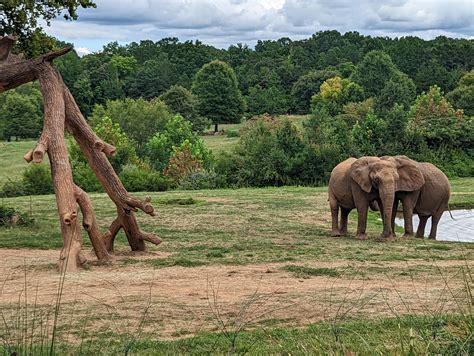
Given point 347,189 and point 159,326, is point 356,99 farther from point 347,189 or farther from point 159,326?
point 159,326

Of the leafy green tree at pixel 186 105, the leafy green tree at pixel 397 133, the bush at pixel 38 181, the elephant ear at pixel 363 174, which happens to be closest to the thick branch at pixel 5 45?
the elephant ear at pixel 363 174

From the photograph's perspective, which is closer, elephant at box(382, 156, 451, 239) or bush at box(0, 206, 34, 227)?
bush at box(0, 206, 34, 227)

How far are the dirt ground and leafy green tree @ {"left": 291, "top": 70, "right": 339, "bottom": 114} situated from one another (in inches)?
2843

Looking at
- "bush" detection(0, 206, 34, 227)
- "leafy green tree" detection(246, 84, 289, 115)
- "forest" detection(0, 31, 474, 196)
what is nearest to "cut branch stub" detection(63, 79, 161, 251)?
"forest" detection(0, 31, 474, 196)

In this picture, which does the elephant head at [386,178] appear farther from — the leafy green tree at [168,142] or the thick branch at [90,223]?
the leafy green tree at [168,142]

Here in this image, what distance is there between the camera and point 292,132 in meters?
39.5

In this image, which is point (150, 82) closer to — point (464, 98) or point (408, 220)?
point (464, 98)

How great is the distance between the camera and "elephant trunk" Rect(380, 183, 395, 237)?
18984 mm

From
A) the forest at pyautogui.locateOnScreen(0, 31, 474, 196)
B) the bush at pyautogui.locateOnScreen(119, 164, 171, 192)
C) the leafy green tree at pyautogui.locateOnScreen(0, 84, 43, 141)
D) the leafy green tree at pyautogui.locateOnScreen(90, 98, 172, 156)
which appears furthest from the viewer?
the leafy green tree at pyautogui.locateOnScreen(0, 84, 43, 141)

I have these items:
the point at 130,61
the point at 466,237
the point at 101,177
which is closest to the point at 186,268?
the point at 101,177

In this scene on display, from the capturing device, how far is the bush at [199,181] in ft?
127

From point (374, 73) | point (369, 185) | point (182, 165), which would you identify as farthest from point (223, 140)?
point (369, 185)

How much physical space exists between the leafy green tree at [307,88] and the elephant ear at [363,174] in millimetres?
67252

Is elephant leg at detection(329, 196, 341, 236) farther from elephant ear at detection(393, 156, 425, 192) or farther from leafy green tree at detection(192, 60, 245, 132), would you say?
leafy green tree at detection(192, 60, 245, 132)
